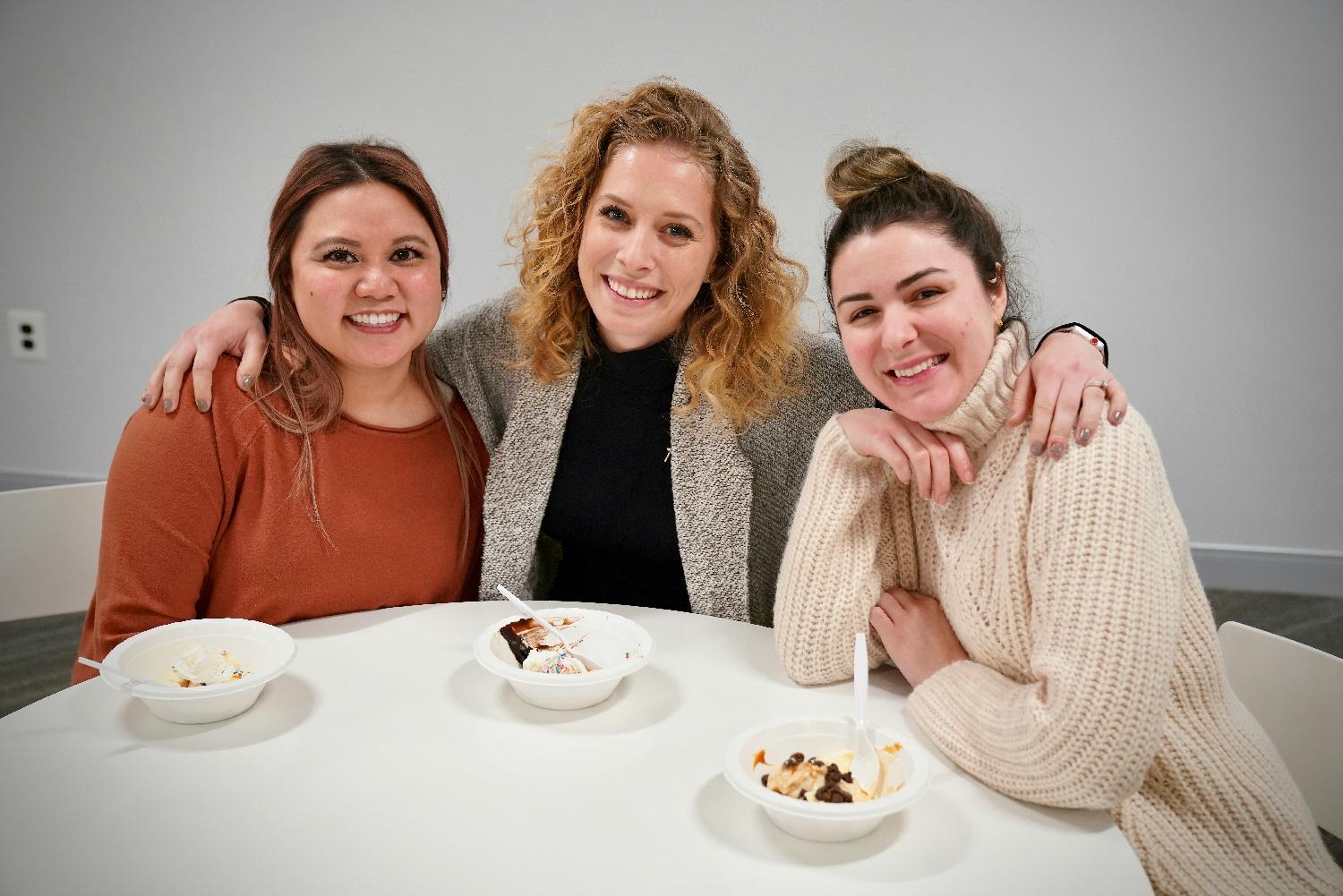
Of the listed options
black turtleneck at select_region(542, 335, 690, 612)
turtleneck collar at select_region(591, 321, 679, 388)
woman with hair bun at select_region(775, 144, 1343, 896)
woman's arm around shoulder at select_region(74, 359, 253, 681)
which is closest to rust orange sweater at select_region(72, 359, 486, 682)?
woman's arm around shoulder at select_region(74, 359, 253, 681)

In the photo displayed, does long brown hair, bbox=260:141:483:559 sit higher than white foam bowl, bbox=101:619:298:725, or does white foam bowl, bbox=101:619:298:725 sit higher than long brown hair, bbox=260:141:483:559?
long brown hair, bbox=260:141:483:559

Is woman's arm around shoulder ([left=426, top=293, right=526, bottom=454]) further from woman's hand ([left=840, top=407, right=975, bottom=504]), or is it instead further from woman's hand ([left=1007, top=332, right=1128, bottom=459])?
woman's hand ([left=1007, top=332, right=1128, bottom=459])

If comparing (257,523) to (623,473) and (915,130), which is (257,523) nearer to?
(623,473)

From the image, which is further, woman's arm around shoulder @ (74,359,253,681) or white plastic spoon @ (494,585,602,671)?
woman's arm around shoulder @ (74,359,253,681)

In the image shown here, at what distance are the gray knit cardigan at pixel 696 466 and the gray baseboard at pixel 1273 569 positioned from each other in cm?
216

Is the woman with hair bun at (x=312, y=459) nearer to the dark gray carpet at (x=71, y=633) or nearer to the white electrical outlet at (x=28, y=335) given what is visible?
the dark gray carpet at (x=71, y=633)

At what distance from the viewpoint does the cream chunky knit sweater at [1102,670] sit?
972 millimetres

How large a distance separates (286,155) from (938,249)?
9.33 feet

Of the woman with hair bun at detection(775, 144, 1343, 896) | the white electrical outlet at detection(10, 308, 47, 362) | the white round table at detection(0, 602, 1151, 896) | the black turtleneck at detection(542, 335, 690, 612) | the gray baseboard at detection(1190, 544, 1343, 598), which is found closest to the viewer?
the white round table at detection(0, 602, 1151, 896)

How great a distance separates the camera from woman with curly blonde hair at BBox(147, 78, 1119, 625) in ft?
5.48

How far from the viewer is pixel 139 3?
3354mm

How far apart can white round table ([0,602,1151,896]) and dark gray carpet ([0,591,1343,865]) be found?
1.80 meters

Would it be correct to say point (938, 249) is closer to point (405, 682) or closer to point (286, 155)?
point (405, 682)

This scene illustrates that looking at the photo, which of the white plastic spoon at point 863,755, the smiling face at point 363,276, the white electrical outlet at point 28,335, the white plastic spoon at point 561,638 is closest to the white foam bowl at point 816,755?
the white plastic spoon at point 863,755
